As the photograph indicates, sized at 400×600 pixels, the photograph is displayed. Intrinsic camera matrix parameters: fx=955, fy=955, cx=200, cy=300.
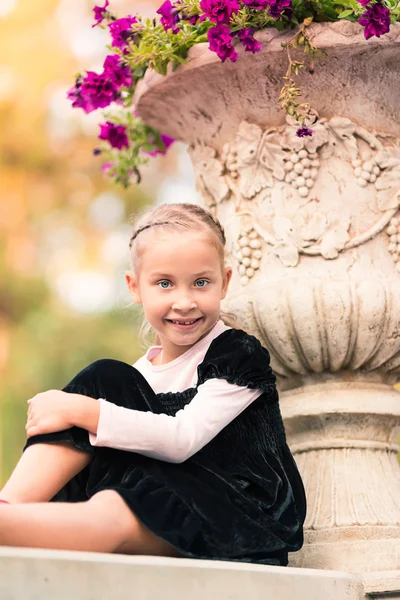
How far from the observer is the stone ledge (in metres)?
1.37

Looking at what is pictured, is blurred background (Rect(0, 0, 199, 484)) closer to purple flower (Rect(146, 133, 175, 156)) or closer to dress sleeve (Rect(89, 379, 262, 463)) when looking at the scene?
purple flower (Rect(146, 133, 175, 156))

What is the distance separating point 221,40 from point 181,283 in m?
0.61

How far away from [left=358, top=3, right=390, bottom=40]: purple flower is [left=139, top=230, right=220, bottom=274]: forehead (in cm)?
61

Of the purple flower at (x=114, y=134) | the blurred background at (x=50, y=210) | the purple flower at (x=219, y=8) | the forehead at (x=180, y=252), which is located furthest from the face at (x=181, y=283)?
the blurred background at (x=50, y=210)

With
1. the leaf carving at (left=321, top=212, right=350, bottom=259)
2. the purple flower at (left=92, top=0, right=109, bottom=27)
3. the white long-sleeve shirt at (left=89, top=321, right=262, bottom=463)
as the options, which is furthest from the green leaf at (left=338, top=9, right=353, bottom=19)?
the white long-sleeve shirt at (left=89, top=321, right=262, bottom=463)

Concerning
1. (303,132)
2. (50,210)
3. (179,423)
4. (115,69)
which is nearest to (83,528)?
(179,423)

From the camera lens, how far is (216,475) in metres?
1.85

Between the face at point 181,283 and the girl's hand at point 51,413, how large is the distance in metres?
0.33

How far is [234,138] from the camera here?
2.48 meters

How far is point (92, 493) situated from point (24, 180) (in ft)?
23.3

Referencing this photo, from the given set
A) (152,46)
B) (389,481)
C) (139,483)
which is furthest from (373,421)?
(152,46)

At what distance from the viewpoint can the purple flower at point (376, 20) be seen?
212cm

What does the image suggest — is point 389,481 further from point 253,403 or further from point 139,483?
point 139,483

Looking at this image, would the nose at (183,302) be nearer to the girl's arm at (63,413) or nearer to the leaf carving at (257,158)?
the girl's arm at (63,413)
